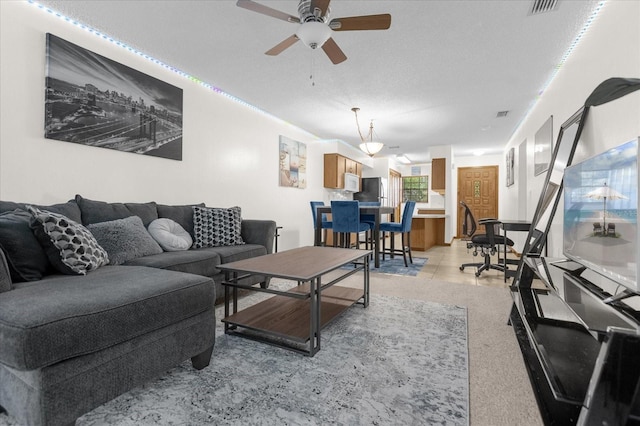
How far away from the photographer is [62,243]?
1.74m

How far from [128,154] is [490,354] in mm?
3530

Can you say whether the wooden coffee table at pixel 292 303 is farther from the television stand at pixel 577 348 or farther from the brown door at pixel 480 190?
the brown door at pixel 480 190

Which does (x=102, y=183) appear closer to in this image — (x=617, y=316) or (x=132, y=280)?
(x=132, y=280)

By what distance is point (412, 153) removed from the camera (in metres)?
8.46

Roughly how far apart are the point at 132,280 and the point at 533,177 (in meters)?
5.22

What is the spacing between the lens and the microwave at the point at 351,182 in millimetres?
7145

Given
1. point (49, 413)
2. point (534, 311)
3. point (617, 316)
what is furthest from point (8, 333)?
point (534, 311)

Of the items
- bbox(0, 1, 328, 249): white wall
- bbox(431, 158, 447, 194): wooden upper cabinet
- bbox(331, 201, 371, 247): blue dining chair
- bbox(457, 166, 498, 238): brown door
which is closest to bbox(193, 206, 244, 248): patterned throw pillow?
bbox(0, 1, 328, 249): white wall

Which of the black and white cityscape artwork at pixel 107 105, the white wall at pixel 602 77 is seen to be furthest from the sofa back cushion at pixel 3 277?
the white wall at pixel 602 77

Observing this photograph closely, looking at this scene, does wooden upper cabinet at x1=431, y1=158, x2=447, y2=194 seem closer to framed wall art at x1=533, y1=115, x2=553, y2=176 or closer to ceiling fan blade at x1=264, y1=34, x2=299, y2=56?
framed wall art at x1=533, y1=115, x2=553, y2=176

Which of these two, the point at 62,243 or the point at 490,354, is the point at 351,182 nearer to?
the point at 490,354

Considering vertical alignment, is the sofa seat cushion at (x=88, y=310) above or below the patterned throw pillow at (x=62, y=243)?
below

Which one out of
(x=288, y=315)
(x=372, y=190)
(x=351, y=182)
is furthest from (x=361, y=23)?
(x=372, y=190)

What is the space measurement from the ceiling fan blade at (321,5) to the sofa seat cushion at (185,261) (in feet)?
6.34
